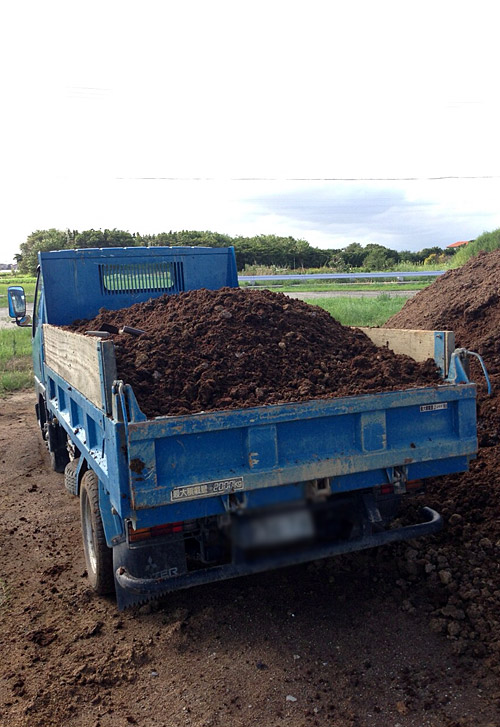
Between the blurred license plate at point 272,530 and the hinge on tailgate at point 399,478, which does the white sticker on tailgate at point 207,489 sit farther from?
the hinge on tailgate at point 399,478

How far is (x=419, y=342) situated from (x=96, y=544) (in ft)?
8.43

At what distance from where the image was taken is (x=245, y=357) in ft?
12.9

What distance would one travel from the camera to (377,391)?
3.55 meters

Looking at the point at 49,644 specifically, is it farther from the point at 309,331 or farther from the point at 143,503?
the point at 309,331

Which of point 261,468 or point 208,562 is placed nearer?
point 261,468

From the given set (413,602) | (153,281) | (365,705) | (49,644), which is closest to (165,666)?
(49,644)

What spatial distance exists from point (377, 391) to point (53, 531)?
326 centimetres

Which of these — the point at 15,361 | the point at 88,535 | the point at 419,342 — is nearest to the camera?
the point at 88,535

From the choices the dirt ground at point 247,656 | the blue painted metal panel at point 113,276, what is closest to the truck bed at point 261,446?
the dirt ground at point 247,656

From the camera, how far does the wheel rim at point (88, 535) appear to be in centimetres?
414

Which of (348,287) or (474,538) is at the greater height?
(348,287)

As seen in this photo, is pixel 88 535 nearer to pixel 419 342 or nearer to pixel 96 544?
pixel 96 544

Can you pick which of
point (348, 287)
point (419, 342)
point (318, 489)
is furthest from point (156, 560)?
point (348, 287)

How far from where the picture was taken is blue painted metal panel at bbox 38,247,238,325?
592 centimetres
